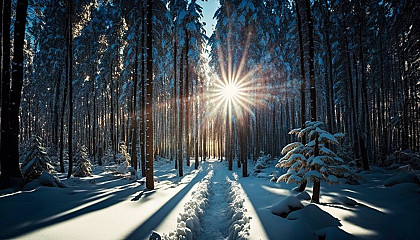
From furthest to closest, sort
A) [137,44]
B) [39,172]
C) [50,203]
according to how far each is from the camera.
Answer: [137,44], [39,172], [50,203]

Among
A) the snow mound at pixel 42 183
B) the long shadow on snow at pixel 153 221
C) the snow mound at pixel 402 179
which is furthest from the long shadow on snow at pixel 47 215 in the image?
the snow mound at pixel 402 179

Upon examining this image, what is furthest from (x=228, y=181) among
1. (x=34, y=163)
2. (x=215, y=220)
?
(x=34, y=163)

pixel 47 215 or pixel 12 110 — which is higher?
pixel 12 110

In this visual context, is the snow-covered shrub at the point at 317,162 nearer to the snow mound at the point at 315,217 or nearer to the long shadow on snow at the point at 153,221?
the snow mound at the point at 315,217

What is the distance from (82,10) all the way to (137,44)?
610 centimetres

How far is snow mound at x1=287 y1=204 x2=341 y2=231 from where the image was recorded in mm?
4381

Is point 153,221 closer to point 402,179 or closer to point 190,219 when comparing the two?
point 190,219

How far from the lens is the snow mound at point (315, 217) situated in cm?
438

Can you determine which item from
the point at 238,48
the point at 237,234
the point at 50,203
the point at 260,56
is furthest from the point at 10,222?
the point at 260,56

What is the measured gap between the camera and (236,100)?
19.5 m

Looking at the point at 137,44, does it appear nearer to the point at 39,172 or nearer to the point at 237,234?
the point at 39,172

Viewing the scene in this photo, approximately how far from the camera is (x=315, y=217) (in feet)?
15.2

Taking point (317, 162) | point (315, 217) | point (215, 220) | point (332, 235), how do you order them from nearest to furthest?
point (332, 235) < point (315, 217) < point (317, 162) < point (215, 220)

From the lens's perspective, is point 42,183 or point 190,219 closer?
point 190,219
